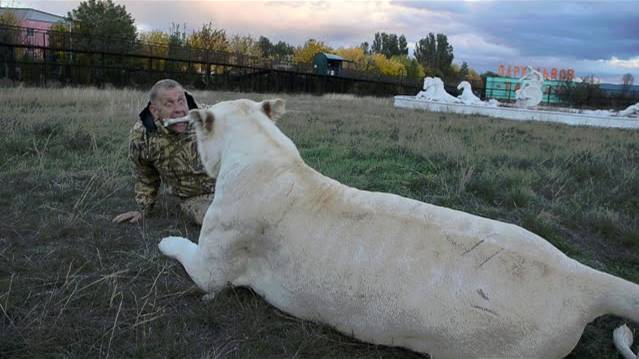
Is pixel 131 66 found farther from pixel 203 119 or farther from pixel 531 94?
pixel 203 119

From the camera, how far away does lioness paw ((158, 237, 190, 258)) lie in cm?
386

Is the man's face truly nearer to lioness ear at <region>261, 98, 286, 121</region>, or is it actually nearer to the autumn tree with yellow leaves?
lioness ear at <region>261, 98, 286, 121</region>

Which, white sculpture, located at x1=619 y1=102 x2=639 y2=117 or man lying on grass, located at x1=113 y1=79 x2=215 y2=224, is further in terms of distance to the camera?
white sculpture, located at x1=619 y1=102 x2=639 y2=117

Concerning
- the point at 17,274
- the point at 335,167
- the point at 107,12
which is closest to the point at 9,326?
the point at 17,274

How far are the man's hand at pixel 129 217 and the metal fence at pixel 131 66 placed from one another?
2161 centimetres

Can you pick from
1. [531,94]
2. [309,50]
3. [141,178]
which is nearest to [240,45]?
[309,50]

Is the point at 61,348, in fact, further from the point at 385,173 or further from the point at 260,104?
the point at 385,173

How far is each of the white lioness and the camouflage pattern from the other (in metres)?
1.55

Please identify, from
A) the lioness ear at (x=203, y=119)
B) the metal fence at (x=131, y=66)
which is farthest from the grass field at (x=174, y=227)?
the metal fence at (x=131, y=66)

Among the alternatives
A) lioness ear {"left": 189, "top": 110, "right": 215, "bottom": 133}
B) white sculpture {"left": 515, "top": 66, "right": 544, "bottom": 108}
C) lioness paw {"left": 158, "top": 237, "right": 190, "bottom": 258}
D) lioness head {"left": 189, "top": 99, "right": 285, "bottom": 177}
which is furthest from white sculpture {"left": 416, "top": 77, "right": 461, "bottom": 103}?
lioness ear {"left": 189, "top": 110, "right": 215, "bottom": 133}

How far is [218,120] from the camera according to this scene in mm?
3395

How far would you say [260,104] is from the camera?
11.4ft

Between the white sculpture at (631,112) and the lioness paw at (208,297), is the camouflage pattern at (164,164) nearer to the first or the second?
the lioness paw at (208,297)

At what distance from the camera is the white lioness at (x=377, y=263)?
249 cm
